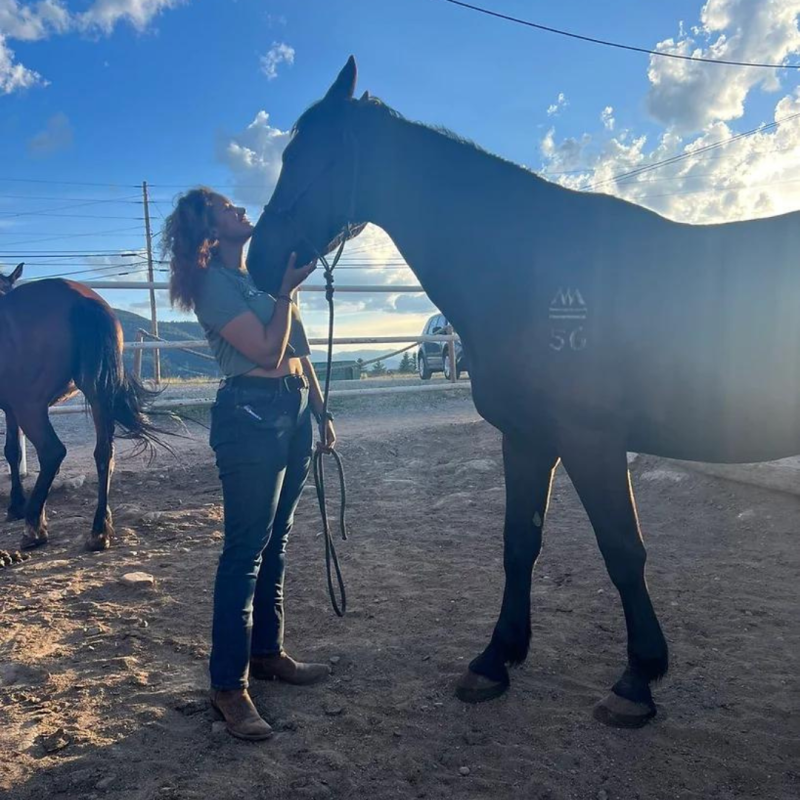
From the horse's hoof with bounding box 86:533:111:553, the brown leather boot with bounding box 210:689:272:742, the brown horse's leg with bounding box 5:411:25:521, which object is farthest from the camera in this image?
the brown horse's leg with bounding box 5:411:25:521

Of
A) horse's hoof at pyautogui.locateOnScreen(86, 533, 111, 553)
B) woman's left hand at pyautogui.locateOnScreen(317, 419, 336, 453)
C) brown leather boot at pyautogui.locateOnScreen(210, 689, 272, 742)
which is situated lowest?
horse's hoof at pyautogui.locateOnScreen(86, 533, 111, 553)

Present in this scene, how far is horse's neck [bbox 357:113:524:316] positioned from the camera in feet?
9.04

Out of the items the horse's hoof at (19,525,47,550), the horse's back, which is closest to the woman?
the horse's back

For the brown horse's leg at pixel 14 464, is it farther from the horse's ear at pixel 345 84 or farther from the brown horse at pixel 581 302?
the horse's ear at pixel 345 84

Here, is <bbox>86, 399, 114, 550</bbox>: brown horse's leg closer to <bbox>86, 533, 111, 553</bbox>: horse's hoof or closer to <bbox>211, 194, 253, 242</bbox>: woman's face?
<bbox>86, 533, 111, 553</bbox>: horse's hoof

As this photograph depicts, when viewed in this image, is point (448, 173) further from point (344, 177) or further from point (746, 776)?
point (746, 776)

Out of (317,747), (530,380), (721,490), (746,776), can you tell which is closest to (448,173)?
(530,380)

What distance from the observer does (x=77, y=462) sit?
7.62m

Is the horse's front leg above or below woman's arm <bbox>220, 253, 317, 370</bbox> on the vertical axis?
below

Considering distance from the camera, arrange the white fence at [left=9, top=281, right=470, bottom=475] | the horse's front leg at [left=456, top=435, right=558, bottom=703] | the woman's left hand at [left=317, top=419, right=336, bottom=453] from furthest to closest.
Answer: the white fence at [left=9, top=281, right=470, bottom=475] → the woman's left hand at [left=317, top=419, right=336, bottom=453] → the horse's front leg at [left=456, top=435, right=558, bottom=703]

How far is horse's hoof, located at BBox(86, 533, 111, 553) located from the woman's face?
317 cm

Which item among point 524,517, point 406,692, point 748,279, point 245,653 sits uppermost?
point 748,279

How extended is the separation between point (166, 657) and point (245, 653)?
2.69 ft

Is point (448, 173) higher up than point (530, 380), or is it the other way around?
point (448, 173)
